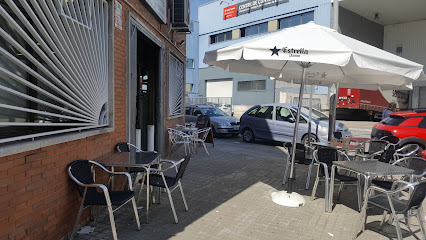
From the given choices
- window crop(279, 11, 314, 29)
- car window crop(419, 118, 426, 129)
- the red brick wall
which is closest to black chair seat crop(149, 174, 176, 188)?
the red brick wall

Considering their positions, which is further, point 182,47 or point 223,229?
point 182,47

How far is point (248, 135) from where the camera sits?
1170cm

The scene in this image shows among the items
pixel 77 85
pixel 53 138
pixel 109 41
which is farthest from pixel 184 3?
pixel 53 138

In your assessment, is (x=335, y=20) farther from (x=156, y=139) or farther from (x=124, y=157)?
(x=124, y=157)

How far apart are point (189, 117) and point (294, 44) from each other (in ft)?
31.3

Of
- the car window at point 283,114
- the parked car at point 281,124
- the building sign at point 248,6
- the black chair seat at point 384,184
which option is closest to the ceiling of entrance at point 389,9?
the building sign at point 248,6

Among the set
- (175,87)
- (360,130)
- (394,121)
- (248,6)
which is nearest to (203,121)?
(175,87)

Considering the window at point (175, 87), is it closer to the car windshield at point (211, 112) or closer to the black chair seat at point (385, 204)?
the car windshield at point (211, 112)

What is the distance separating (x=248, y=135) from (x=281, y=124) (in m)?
1.57

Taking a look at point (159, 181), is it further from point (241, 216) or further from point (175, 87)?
point (175, 87)

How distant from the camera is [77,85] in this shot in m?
3.44

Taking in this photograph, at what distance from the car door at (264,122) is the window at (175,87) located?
304 centimetres

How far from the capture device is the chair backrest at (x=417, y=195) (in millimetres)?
3158

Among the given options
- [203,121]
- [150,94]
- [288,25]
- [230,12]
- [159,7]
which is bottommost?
[203,121]
